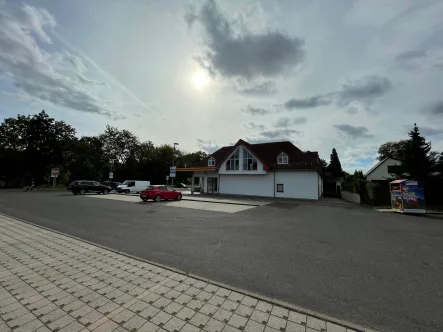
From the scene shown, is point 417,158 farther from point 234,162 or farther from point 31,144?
point 31,144

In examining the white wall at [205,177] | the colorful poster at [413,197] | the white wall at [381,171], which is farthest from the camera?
the white wall at [381,171]

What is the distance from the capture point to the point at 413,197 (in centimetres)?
1598

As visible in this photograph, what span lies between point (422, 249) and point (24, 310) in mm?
9732

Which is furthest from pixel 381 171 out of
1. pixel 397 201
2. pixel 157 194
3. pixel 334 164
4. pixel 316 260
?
pixel 316 260

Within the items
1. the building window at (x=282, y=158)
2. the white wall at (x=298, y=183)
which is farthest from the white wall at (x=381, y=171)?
the building window at (x=282, y=158)

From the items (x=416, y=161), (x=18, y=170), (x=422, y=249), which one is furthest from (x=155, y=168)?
(x=422, y=249)

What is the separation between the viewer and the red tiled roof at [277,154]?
27525 millimetres

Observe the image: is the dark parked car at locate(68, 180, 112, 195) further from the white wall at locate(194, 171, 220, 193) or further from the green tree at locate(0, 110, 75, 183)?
the green tree at locate(0, 110, 75, 183)

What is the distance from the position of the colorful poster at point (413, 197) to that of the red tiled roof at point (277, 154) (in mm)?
10335

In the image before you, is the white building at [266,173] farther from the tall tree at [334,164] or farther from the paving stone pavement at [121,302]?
Answer: the tall tree at [334,164]

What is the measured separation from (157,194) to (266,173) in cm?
1440

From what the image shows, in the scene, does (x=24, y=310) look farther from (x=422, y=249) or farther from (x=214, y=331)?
(x=422, y=249)

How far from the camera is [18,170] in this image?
45406mm

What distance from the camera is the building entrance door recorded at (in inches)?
1323
